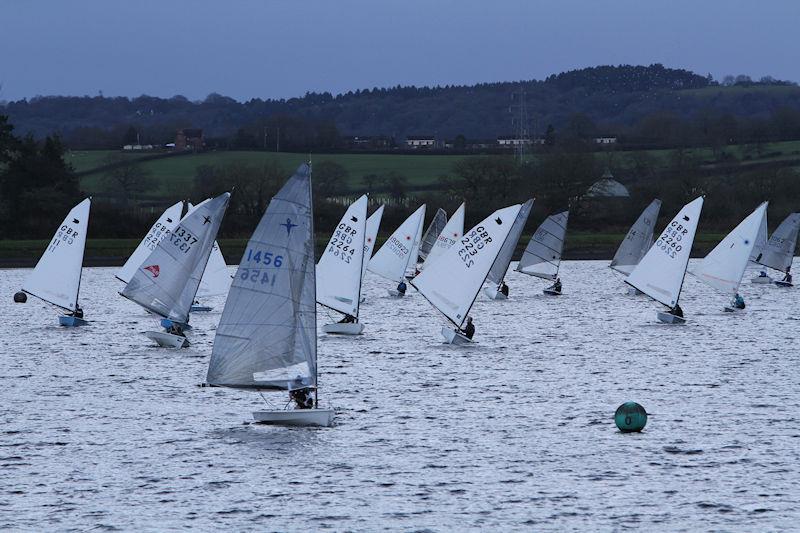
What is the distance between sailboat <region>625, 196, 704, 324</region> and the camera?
54.1 m

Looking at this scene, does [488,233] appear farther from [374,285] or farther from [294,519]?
[374,285]

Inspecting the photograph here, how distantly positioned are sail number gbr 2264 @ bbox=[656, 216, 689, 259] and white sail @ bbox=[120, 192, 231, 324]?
1913cm

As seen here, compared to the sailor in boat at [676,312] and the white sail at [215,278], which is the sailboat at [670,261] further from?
the white sail at [215,278]

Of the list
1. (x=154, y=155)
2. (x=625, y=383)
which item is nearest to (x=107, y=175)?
(x=154, y=155)

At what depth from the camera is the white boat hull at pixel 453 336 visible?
4897cm

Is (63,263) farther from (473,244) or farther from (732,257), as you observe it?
(732,257)

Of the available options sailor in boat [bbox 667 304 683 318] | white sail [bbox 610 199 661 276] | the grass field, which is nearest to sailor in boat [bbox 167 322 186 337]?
sailor in boat [bbox 667 304 683 318]

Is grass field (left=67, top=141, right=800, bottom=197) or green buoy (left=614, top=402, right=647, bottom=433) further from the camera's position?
grass field (left=67, top=141, right=800, bottom=197)

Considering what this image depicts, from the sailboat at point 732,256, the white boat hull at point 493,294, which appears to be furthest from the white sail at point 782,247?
the white boat hull at point 493,294

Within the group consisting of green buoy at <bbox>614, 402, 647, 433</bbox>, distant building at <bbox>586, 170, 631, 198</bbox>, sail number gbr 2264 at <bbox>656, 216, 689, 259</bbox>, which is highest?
distant building at <bbox>586, 170, 631, 198</bbox>

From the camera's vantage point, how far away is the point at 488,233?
46.5 meters

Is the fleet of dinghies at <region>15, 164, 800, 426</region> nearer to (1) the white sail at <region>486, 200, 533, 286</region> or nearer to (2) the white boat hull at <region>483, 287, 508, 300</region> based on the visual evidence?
(2) the white boat hull at <region>483, 287, 508, 300</region>

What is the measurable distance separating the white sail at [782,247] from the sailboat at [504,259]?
1774 centimetres

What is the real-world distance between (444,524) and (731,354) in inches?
1022
